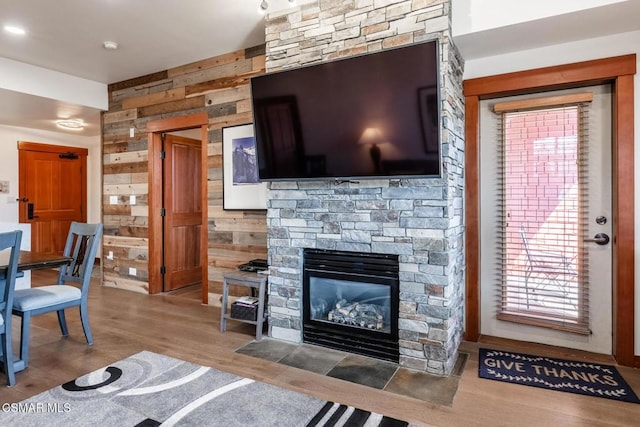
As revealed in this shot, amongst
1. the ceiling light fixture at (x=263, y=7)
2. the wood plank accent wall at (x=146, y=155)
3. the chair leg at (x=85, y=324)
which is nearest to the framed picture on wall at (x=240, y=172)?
the wood plank accent wall at (x=146, y=155)

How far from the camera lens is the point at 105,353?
2.95 meters

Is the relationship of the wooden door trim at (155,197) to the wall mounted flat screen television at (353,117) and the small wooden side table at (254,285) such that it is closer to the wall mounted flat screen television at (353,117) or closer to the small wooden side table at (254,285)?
the small wooden side table at (254,285)

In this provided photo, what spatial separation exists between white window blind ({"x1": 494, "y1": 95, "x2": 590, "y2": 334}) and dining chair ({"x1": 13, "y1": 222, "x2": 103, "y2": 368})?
3394mm

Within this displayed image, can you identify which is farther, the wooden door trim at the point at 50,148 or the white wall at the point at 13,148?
the wooden door trim at the point at 50,148

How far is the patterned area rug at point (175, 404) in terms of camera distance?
2.06 metres

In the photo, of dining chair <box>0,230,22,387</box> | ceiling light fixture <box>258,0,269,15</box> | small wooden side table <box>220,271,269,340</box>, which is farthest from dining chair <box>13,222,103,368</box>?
ceiling light fixture <box>258,0,269,15</box>

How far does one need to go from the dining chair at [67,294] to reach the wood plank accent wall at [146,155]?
1.30 meters

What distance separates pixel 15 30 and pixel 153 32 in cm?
126

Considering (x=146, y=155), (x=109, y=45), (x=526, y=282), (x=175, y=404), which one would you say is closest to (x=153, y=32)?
(x=109, y=45)

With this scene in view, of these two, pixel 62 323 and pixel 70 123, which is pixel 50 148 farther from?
pixel 62 323

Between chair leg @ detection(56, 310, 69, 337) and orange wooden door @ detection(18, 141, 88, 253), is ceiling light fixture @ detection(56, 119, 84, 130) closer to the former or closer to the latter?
orange wooden door @ detection(18, 141, 88, 253)

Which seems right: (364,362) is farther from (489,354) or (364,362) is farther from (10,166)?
(10,166)

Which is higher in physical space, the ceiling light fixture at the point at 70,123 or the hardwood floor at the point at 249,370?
the ceiling light fixture at the point at 70,123

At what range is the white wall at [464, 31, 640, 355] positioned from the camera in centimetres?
270
